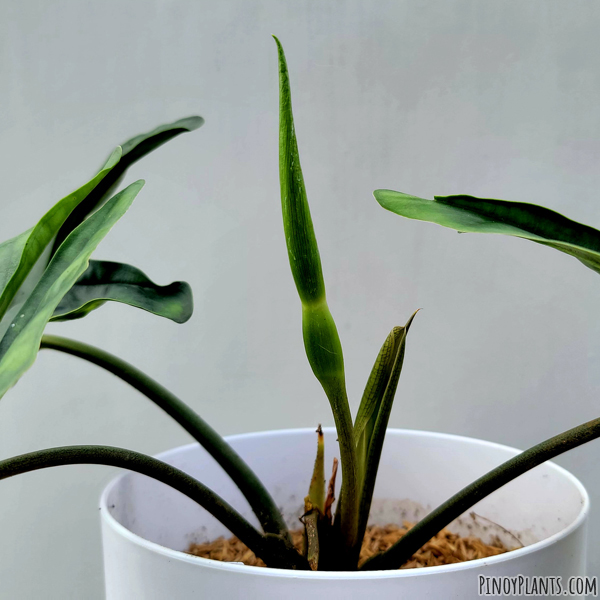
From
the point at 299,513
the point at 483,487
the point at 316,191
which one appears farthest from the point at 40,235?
the point at 316,191

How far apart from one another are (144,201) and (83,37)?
0.24 metres

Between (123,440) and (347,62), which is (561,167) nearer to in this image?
(347,62)

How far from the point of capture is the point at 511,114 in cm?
83

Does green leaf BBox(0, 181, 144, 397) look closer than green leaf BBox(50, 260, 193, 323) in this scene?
Yes

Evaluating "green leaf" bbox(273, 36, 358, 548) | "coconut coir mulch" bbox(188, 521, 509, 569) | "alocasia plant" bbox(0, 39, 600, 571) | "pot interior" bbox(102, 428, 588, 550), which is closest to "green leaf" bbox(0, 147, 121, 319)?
"alocasia plant" bbox(0, 39, 600, 571)

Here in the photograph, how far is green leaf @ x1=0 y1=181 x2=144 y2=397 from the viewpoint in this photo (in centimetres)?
24

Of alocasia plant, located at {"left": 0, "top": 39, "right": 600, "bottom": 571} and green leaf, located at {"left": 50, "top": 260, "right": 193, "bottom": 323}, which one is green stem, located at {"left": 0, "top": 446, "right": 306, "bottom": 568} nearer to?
alocasia plant, located at {"left": 0, "top": 39, "right": 600, "bottom": 571}

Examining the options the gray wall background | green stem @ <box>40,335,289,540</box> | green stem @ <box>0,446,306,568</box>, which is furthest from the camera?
the gray wall background

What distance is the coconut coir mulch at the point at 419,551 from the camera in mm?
556

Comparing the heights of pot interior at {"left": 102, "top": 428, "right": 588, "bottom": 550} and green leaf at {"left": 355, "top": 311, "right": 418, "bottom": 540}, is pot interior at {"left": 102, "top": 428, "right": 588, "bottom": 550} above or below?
below

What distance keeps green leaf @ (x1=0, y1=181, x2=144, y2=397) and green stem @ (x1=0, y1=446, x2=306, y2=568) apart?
0.08 meters

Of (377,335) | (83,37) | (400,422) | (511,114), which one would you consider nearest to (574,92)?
(511,114)

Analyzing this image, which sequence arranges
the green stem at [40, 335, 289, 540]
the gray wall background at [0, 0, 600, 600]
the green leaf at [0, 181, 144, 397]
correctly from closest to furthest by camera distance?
the green leaf at [0, 181, 144, 397]
the green stem at [40, 335, 289, 540]
the gray wall background at [0, 0, 600, 600]

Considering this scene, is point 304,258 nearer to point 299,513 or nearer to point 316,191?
point 299,513
